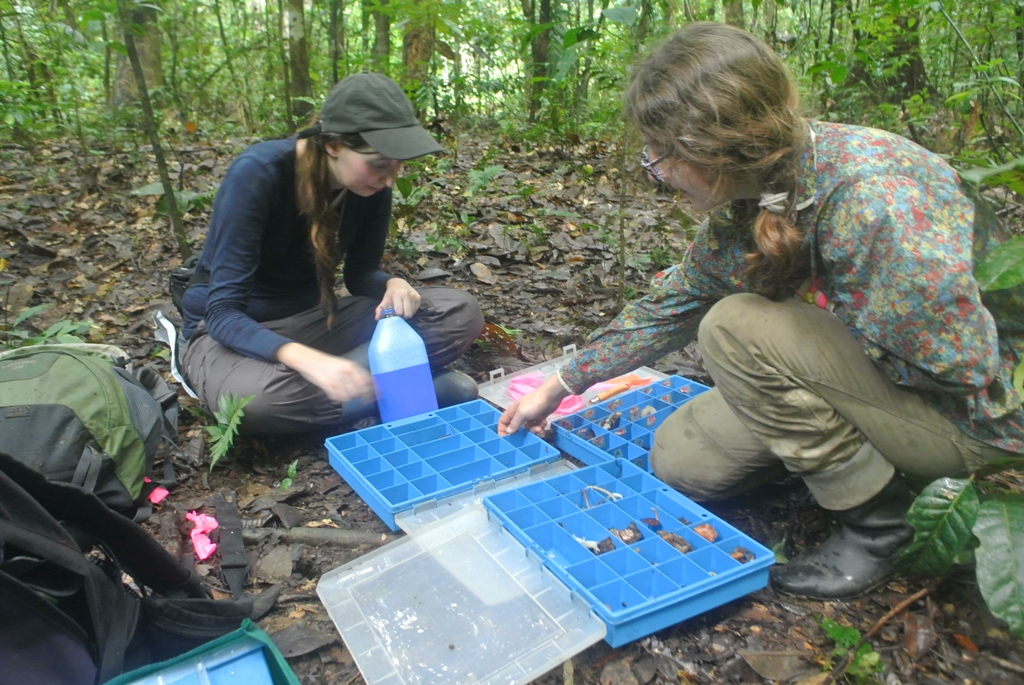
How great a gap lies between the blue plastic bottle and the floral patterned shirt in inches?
57.9

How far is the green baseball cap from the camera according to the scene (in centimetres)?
249

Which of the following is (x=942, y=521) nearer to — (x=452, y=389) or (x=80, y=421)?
(x=452, y=389)

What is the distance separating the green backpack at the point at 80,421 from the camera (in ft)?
6.96

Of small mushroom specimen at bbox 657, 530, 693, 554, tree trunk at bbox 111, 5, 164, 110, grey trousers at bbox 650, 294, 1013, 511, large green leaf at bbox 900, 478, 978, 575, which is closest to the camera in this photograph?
large green leaf at bbox 900, 478, 978, 575

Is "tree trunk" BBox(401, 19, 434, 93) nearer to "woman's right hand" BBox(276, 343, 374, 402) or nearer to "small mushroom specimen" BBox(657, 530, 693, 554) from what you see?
"woman's right hand" BBox(276, 343, 374, 402)

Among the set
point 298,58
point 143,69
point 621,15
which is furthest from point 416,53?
point 621,15

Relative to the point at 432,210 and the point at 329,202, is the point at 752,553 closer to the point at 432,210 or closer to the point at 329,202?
the point at 329,202

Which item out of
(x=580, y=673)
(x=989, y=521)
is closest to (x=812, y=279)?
(x=989, y=521)

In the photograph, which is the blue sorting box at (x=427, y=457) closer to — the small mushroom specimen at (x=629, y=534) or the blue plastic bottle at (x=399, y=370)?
the blue plastic bottle at (x=399, y=370)

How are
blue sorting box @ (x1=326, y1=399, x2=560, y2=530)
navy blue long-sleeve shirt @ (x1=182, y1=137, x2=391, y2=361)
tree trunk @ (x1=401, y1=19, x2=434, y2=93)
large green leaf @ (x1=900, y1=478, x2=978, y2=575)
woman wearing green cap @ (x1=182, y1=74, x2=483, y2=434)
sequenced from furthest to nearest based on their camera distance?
tree trunk @ (x1=401, y1=19, x2=434, y2=93), navy blue long-sleeve shirt @ (x1=182, y1=137, x2=391, y2=361), woman wearing green cap @ (x1=182, y1=74, x2=483, y2=434), blue sorting box @ (x1=326, y1=399, x2=560, y2=530), large green leaf @ (x1=900, y1=478, x2=978, y2=575)

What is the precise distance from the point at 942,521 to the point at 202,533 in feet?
6.65

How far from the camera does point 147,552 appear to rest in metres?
1.71

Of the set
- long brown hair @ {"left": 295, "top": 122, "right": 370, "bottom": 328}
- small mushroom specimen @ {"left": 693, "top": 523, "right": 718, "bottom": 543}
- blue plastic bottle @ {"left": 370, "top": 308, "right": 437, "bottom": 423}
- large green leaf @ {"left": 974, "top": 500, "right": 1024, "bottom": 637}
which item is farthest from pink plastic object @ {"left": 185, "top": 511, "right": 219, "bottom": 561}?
large green leaf @ {"left": 974, "top": 500, "right": 1024, "bottom": 637}

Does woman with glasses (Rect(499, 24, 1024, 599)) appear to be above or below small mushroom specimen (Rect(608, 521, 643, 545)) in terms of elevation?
above
